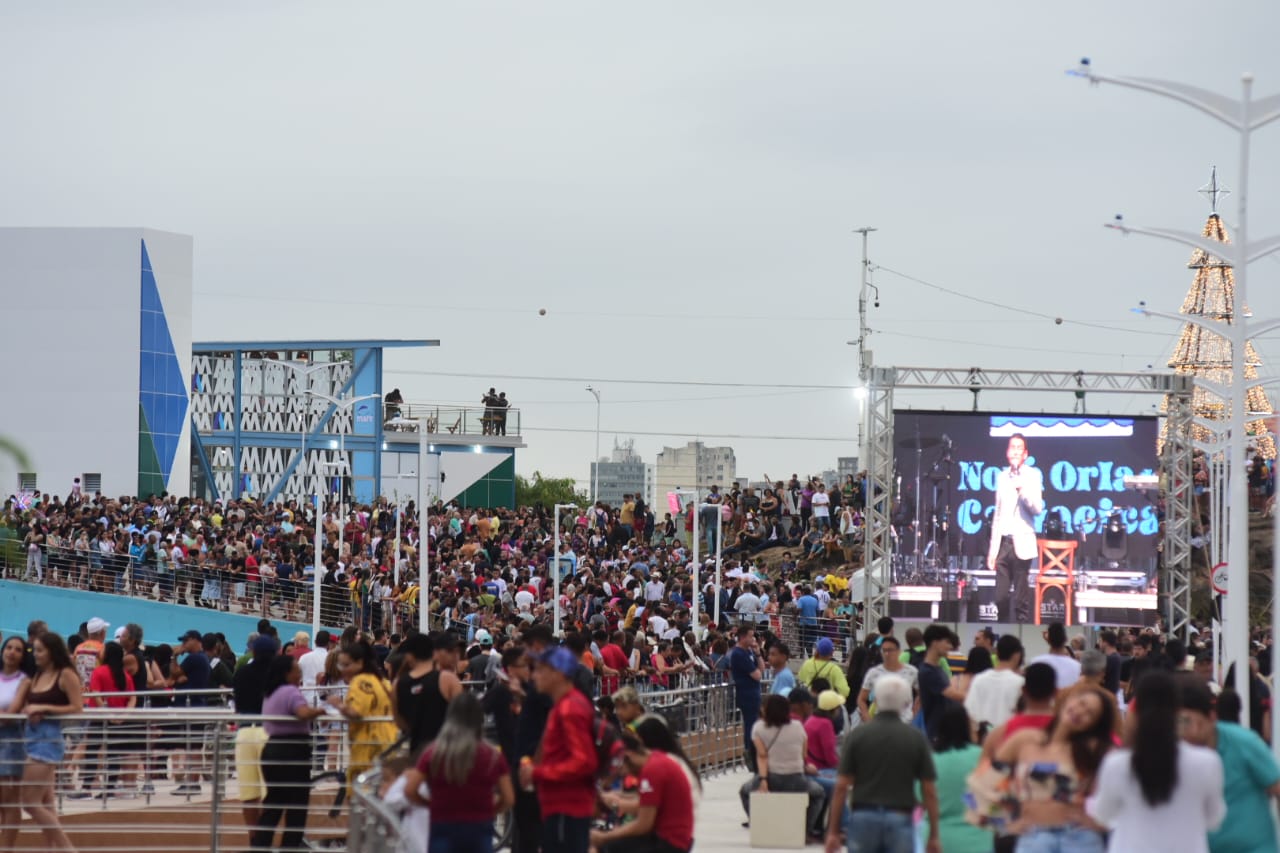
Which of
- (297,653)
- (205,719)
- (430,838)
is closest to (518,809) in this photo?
(430,838)

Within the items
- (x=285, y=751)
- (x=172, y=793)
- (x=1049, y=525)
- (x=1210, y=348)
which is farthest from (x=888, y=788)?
(x=1210, y=348)

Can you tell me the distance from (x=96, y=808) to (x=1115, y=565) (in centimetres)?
1856

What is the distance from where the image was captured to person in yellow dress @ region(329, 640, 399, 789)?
12.9m

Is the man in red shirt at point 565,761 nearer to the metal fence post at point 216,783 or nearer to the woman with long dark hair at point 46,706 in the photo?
the metal fence post at point 216,783

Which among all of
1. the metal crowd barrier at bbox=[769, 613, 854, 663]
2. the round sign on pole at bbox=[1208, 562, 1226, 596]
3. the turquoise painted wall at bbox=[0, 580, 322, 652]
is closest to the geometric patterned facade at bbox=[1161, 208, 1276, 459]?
the metal crowd barrier at bbox=[769, 613, 854, 663]

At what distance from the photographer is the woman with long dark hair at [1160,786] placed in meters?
7.62

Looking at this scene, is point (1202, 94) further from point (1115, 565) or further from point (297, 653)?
point (1115, 565)

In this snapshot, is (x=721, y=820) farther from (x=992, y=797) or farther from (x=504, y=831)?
(x=992, y=797)

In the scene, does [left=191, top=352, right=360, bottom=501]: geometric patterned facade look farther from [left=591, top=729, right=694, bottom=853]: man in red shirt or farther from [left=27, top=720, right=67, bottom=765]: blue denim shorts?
[left=591, top=729, right=694, bottom=853]: man in red shirt

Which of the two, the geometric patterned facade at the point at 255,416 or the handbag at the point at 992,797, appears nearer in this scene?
the handbag at the point at 992,797

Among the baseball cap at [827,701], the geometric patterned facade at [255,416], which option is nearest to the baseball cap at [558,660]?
the baseball cap at [827,701]

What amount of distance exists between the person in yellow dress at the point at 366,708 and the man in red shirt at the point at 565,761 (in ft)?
8.85

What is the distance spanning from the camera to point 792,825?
15.6 metres

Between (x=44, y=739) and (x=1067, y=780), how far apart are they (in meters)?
7.36
